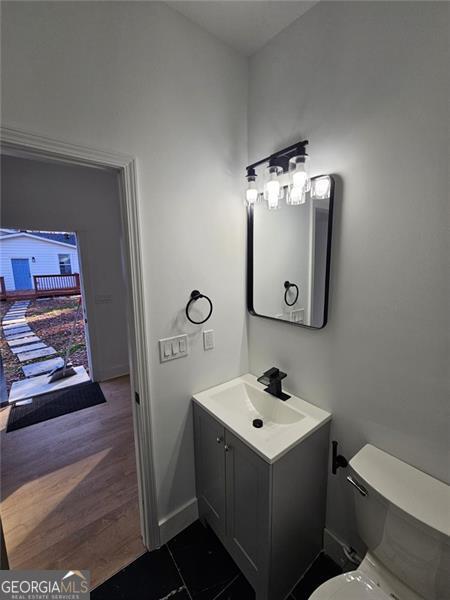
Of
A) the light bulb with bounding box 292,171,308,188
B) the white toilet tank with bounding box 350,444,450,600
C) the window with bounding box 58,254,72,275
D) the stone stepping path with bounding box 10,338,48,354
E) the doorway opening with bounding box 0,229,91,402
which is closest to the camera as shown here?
the white toilet tank with bounding box 350,444,450,600

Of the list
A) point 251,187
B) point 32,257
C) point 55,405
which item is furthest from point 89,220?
point 32,257

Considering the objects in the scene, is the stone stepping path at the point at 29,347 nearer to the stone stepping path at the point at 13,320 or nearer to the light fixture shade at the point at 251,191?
the stone stepping path at the point at 13,320

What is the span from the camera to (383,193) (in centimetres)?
105

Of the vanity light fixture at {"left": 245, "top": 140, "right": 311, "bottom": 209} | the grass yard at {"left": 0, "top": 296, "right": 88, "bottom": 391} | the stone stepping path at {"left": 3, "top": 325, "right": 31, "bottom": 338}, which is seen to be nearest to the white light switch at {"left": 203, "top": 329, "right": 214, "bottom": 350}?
the vanity light fixture at {"left": 245, "top": 140, "right": 311, "bottom": 209}

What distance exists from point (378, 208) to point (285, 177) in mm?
541

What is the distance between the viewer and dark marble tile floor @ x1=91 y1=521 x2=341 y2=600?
1.28 m

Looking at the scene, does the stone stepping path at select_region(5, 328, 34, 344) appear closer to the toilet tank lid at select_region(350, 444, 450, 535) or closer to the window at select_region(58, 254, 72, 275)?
the window at select_region(58, 254, 72, 275)

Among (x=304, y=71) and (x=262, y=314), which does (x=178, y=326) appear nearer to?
(x=262, y=314)

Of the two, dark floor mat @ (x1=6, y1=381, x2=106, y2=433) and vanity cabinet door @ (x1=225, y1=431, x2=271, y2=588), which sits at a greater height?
vanity cabinet door @ (x1=225, y1=431, x2=271, y2=588)

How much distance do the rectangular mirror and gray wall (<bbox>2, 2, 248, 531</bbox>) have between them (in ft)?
0.34

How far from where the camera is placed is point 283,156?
4.54ft

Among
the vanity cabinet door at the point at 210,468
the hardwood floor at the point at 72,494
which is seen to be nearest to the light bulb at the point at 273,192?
the vanity cabinet door at the point at 210,468

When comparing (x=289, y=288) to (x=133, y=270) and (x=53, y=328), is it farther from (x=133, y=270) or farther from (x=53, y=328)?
(x=53, y=328)

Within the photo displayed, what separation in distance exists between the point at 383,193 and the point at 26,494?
2.96 metres
